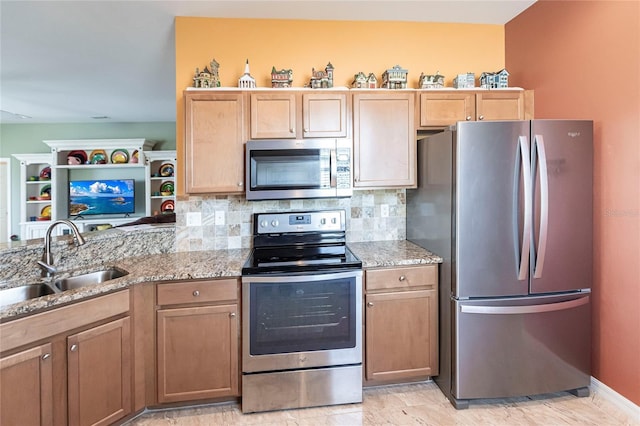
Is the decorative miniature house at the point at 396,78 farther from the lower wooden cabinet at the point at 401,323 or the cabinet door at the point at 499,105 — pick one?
the lower wooden cabinet at the point at 401,323

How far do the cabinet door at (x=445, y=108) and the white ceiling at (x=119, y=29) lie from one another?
2.19ft

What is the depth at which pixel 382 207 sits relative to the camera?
9.21ft

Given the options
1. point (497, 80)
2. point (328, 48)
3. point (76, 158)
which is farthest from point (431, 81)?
point (76, 158)

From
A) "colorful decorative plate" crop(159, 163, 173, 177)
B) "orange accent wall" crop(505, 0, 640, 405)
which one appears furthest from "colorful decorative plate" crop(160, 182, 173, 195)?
"orange accent wall" crop(505, 0, 640, 405)

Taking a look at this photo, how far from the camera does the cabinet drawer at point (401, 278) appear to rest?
2160 mm

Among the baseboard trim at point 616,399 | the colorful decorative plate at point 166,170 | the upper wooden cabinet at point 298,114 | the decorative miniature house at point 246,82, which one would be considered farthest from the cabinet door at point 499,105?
the colorful decorative plate at point 166,170

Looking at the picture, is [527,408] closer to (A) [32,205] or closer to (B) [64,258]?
(B) [64,258]

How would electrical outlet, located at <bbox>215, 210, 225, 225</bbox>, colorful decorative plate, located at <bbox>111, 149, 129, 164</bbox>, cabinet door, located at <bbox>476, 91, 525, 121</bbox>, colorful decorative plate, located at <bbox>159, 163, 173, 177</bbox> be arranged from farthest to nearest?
colorful decorative plate, located at <bbox>159, 163, 173, 177</bbox> → colorful decorative plate, located at <bbox>111, 149, 129, 164</bbox> → electrical outlet, located at <bbox>215, 210, 225, 225</bbox> → cabinet door, located at <bbox>476, 91, 525, 121</bbox>

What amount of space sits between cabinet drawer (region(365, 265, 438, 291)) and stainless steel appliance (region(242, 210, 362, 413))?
116mm

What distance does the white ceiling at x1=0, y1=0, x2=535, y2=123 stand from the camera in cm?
243

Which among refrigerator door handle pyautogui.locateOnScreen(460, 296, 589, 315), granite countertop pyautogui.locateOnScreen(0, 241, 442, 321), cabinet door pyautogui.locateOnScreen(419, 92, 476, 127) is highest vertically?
cabinet door pyautogui.locateOnScreen(419, 92, 476, 127)

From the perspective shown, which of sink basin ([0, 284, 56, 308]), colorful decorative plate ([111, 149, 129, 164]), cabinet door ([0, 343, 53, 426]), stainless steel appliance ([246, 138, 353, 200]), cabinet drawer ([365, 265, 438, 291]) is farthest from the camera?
colorful decorative plate ([111, 149, 129, 164])

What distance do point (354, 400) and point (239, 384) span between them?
71 cm

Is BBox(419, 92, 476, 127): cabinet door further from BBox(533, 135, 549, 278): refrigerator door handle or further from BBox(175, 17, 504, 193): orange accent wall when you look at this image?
BBox(533, 135, 549, 278): refrigerator door handle
